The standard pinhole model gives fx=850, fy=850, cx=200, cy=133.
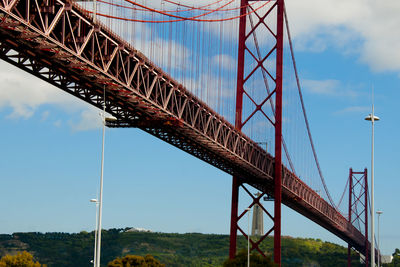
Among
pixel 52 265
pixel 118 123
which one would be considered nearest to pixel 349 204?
pixel 52 265

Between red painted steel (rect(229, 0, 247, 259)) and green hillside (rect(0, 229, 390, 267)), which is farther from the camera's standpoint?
green hillside (rect(0, 229, 390, 267))

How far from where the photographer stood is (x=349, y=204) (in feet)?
543

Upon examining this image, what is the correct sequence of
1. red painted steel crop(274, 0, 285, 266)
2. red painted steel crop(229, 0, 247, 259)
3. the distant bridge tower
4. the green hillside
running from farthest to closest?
the green hillside, the distant bridge tower, red painted steel crop(229, 0, 247, 259), red painted steel crop(274, 0, 285, 266)

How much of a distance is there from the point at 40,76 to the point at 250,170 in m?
33.5

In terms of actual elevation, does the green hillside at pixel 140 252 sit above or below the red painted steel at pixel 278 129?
below

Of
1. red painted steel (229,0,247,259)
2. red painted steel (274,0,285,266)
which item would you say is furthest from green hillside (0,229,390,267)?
red painted steel (274,0,285,266)

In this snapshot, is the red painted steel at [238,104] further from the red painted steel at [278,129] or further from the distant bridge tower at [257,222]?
the distant bridge tower at [257,222]

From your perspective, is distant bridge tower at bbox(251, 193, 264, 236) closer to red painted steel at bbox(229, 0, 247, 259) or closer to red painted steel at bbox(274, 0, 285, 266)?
red painted steel at bbox(229, 0, 247, 259)

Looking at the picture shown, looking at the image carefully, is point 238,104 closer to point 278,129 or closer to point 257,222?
point 278,129

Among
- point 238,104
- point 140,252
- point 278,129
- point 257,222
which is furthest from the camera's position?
point 140,252

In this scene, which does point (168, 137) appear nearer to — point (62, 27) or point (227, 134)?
point (227, 134)

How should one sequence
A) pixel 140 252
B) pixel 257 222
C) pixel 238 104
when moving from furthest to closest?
1. pixel 140 252
2. pixel 257 222
3. pixel 238 104

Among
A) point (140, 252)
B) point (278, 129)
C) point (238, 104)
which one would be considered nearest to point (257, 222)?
point (278, 129)

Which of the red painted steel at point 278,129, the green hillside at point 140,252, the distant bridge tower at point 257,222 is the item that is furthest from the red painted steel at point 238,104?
the green hillside at point 140,252
